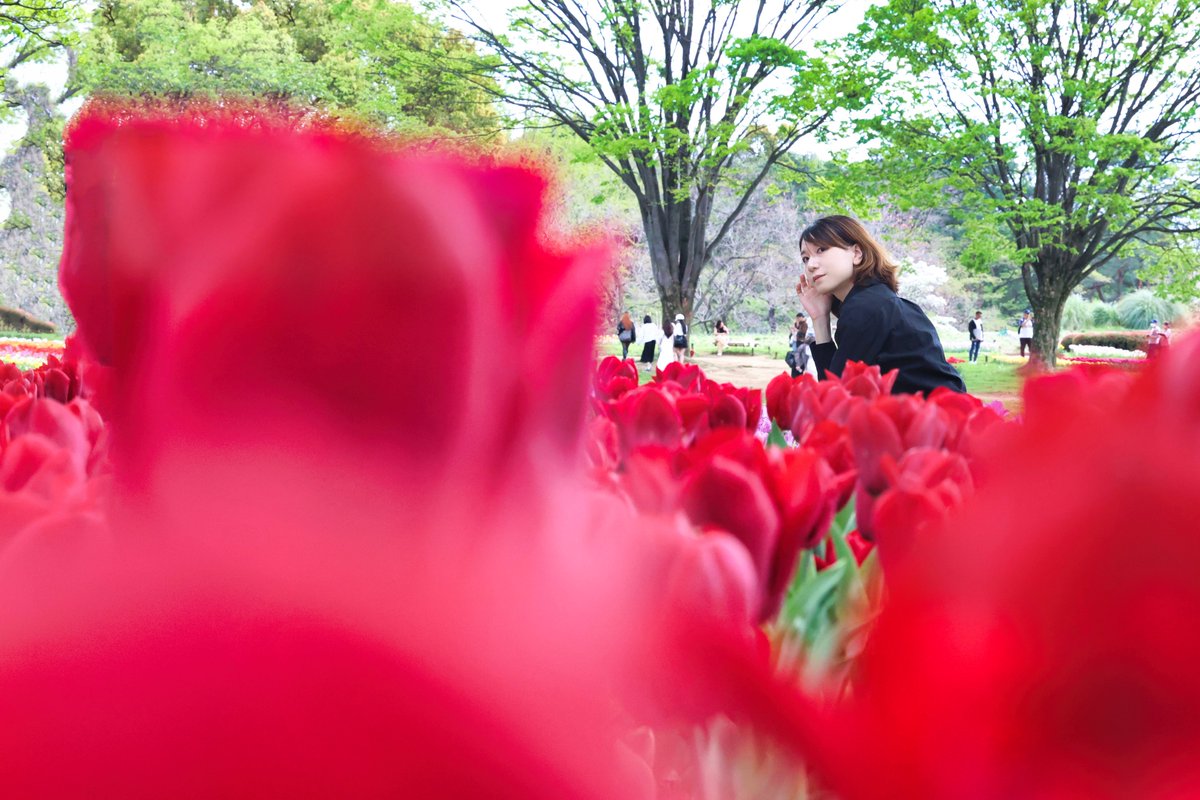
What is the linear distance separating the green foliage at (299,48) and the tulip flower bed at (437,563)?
962 cm

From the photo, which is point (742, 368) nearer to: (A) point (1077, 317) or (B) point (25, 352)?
(B) point (25, 352)

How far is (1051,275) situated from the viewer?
18.6 meters

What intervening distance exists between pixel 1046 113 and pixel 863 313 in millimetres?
15229

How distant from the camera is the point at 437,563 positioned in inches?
11.2

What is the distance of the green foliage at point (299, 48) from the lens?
669 inches

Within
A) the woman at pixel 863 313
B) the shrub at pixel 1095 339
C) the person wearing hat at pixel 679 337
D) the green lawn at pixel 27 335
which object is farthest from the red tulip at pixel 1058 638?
the shrub at pixel 1095 339

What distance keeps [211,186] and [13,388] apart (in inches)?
48.5

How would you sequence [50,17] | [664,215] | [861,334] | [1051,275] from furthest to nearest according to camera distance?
1. [1051,275]
2. [664,215]
3. [50,17]
4. [861,334]

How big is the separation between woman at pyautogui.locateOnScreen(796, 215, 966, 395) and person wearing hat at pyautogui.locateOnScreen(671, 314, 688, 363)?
13225mm

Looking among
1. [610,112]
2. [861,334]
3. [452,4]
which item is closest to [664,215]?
[610,112]

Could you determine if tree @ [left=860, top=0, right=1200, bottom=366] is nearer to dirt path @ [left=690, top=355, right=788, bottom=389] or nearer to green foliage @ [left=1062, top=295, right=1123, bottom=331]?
dirt path @ [left=690, top=355, right=788, bottom=389]

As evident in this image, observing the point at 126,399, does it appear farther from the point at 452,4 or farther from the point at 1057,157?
the point at 1057,157

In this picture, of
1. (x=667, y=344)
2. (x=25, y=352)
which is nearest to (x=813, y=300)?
(x=667, y=344)

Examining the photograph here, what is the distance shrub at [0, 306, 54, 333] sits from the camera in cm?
2627
